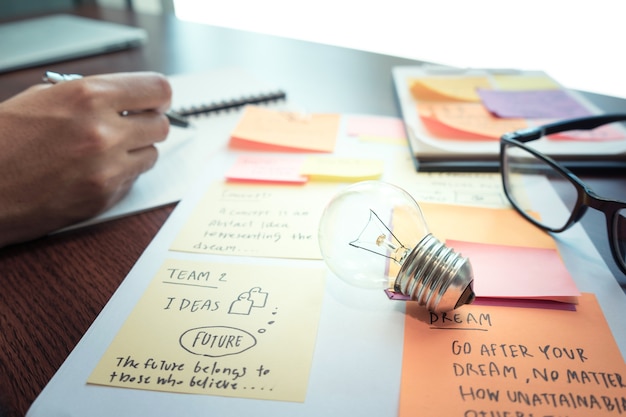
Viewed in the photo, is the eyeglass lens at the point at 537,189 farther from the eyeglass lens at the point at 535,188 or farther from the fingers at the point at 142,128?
the fingers at the point at 142,128

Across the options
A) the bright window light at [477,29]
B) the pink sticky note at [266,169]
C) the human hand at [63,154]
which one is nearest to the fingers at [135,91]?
the human hand at [63,154]

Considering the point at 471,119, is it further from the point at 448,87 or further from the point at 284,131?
the point at 284,131

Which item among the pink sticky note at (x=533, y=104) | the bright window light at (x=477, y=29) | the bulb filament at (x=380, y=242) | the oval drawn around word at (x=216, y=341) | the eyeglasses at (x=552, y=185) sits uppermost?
the bright window light at (x=477, y=29)

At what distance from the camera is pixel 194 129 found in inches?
28.6

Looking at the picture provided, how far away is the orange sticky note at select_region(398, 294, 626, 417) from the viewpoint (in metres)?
0.31

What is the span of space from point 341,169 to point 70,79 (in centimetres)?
33

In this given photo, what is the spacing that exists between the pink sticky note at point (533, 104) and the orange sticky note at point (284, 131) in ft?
0.78

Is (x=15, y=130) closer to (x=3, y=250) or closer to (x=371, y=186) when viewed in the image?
(x=3, y=250)

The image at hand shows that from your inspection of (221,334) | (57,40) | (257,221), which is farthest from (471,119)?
(57,40)

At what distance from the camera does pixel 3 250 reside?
0.48 metres

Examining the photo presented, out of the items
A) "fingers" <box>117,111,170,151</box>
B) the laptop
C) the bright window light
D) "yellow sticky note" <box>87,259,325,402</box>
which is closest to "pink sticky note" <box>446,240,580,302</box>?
"yellow sticky note" <box>87,259,325,402</box>

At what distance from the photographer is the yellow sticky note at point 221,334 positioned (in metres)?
0.33

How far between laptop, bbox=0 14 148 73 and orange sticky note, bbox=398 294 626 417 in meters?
0.98

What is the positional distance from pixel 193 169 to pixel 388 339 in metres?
0.36
